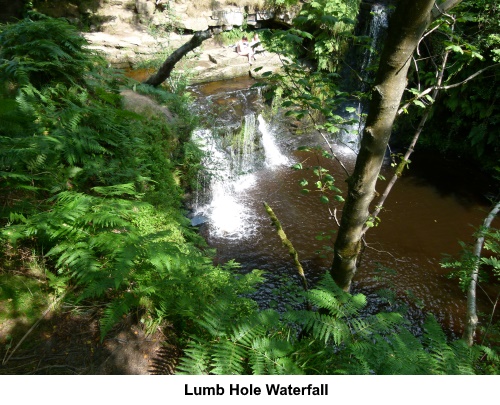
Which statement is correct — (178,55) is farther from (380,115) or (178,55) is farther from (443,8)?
(443,8)

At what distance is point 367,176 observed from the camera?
7.75ft

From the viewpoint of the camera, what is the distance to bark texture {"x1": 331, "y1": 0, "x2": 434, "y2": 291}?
1816mm

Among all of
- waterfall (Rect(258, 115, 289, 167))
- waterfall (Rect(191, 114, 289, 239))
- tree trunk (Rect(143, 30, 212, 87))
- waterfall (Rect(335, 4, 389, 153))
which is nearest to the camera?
tree trunk (Rect(143, 30, 212, 87))

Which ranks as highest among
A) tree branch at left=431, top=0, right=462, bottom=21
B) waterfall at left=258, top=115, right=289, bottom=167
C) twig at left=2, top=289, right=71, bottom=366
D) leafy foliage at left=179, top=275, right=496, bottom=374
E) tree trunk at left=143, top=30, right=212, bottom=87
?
tree branch at left=431, top=0, right=462, bottom=21

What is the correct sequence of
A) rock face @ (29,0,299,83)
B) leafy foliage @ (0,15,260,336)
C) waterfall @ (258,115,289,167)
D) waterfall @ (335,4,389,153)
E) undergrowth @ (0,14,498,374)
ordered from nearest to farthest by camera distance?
undergrowth @ (0,14,498,374) < leafy foliage @ (0,15,260,336) < waterfall @ (258,115,289,167) < waterfall @ (335,4,389,153) < rock face @ (29,0,299,83)

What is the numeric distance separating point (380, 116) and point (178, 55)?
593 centimetres

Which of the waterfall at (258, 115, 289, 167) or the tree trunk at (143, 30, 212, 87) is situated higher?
the tree trunk at (143, 30, 212, 87)

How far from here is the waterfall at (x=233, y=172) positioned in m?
7.80

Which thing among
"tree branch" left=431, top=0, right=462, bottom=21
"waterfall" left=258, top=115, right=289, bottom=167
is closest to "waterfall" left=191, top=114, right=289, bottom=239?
"waterfall" left=258, top=115, right=289, bottom=167

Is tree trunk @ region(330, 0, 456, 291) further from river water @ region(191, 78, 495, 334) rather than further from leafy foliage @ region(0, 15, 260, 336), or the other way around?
river water @ region(191, 78, 495, 334)

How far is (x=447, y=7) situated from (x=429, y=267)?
6283 mm

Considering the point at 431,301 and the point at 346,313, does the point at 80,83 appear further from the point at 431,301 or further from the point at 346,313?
the point at 431,301

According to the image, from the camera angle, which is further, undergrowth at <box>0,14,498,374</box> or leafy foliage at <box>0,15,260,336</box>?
leafy foliage at <box>0,15,260,336</box>
